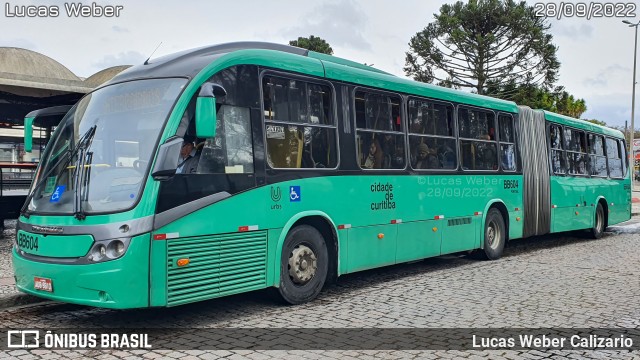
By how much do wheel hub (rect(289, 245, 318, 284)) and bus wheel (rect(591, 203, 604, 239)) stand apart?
36.3 ft

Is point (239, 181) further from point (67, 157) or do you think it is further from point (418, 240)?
point (418, 240)

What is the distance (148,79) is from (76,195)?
4.91 feet

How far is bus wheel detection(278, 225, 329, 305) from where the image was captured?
7383 millimetres

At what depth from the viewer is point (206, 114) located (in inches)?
240

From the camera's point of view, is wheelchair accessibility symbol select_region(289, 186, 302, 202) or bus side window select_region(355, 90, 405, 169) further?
bus side window select_region(355, 90, 405, 169)

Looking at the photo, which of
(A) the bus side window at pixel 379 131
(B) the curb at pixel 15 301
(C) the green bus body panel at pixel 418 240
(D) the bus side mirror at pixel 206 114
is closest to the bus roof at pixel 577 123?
(C) the green bus body panel at pixel 418 240

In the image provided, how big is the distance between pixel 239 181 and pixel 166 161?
103 cm

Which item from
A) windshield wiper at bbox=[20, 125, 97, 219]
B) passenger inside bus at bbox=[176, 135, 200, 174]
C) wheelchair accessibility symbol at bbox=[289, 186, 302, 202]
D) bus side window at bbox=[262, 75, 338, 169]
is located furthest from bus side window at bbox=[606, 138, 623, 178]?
windshield wiper at bbox=[20, 125, 97, 219]

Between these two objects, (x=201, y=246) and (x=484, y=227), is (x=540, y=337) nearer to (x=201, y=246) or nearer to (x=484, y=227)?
(x=201, y=246)

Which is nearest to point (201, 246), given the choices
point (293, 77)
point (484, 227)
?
point (293, 77)

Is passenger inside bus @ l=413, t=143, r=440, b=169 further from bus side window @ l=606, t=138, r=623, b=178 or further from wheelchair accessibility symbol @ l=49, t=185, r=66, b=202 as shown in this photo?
bus side window @ l=606, t=138, r=623, b=178

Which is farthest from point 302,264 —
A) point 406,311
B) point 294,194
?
point 406,311

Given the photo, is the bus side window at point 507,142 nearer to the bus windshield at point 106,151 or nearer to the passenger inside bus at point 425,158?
the passenger inside bus at point 425,158

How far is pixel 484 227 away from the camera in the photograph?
11.5m
